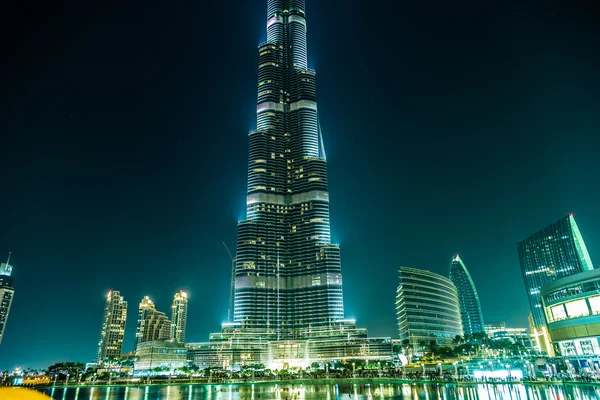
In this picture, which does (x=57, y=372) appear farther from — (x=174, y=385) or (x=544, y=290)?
(x=544, y=290)

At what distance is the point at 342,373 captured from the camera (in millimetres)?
167375

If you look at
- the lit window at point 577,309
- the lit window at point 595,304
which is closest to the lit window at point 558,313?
the lit window at point 577,309

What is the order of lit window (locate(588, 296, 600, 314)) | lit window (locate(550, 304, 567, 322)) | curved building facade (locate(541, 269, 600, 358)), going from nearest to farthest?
lit window (locate(588, 296, 600, 314))
curved building facade (locate(541, 269, 600, 358))
lit window (locate(550, 304, 567, 322))

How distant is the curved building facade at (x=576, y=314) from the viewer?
103250 millimetres

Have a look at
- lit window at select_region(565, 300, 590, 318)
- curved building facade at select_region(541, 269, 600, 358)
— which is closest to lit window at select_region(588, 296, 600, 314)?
curved building facade at select_region(541, 269, 600, 358)

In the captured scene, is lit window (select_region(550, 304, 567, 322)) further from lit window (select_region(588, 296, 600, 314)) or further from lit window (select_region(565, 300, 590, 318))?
lit window (select_region(588, 296, 600, 314))

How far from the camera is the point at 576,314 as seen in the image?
10962cm

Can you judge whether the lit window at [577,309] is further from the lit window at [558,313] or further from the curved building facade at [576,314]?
the lit window at [558,313]

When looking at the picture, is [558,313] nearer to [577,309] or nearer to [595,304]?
[577,309]

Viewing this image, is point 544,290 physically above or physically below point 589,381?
above

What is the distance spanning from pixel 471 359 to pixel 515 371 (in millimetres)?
84508

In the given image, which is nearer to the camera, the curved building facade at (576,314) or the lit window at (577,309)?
the curved building facade at (576,314)

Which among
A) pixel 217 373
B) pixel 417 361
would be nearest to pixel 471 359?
pixel 417 361

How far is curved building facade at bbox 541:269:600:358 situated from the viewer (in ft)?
339
